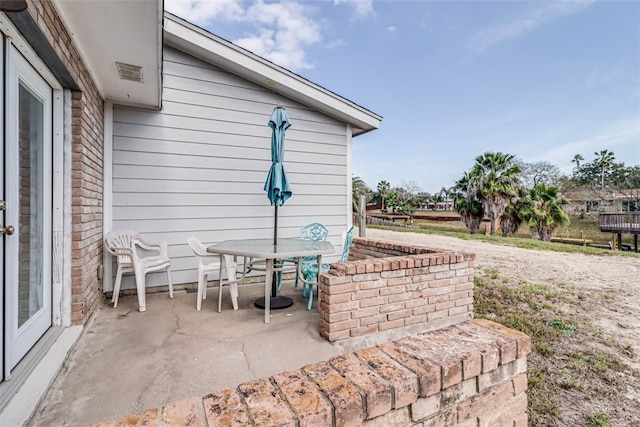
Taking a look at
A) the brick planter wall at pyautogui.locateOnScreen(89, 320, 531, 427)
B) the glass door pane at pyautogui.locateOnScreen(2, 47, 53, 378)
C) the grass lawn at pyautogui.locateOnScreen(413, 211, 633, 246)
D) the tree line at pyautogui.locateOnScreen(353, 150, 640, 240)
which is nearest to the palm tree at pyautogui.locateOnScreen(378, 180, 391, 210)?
the grass lawn at pyautogui.locateOnScreen(413, 211, 633, 246)

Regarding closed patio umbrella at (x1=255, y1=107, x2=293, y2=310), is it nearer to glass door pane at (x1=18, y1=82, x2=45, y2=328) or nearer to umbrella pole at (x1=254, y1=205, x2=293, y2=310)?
umbrella pole at (x1=254, y1=205, x2=293, y2=310)

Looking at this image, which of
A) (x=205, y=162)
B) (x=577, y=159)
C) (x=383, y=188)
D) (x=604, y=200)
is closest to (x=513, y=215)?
(x=205, y=162)

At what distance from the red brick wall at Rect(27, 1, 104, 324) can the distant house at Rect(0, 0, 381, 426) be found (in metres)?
0.02

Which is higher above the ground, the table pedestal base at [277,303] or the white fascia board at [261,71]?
the white fascia board at [261,71]

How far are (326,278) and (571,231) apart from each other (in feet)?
95.4

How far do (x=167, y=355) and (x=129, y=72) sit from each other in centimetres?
272

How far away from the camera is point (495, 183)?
51.9 ft

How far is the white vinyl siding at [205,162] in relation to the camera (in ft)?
12.8

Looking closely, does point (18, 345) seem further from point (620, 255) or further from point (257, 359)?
point (620, 255)

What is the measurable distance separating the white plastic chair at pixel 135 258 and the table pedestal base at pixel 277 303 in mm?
1148

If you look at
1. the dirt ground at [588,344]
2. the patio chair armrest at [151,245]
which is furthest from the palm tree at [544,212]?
the patio chair armrest at [151,245]

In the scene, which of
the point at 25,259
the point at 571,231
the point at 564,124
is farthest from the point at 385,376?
the point at 564,124

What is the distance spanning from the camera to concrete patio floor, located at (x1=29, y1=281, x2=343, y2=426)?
5.77 ft

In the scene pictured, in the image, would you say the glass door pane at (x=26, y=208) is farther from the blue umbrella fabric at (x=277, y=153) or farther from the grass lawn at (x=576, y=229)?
the grass lawn at (x=576, y=229)
